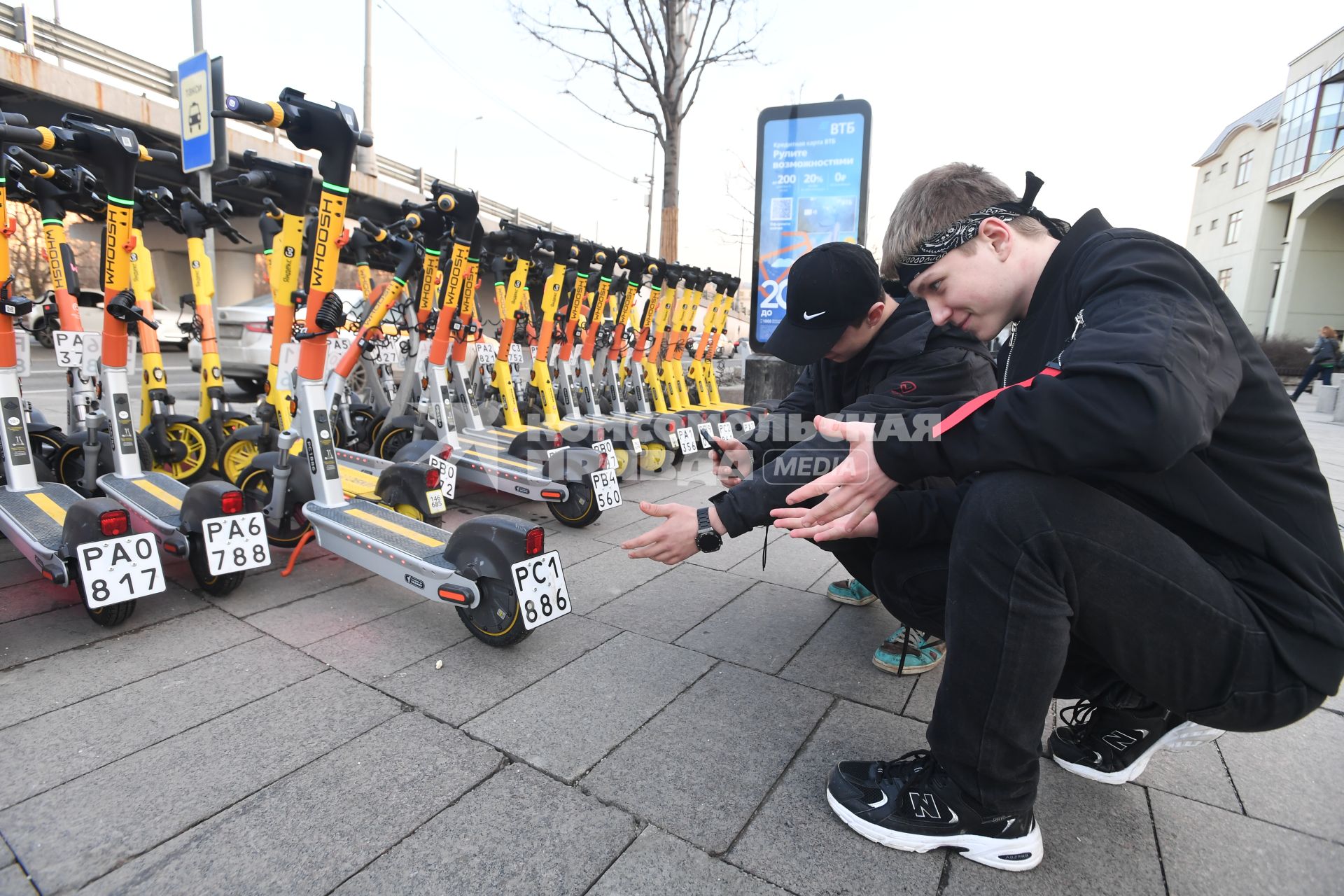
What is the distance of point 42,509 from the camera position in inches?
122

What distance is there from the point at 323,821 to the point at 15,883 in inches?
24.0

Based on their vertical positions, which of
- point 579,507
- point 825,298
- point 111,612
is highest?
point 825,298

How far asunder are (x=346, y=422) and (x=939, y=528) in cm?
496

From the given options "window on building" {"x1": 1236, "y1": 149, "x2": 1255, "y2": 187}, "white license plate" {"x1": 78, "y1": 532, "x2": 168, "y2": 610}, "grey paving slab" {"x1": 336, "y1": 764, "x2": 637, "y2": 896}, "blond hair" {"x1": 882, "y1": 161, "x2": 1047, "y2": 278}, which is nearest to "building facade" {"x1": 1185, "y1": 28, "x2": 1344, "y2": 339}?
"window on building" {"x1": 1236, "y1": 149, "x2": 1255, "y2": 187}

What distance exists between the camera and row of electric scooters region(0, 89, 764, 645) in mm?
2619

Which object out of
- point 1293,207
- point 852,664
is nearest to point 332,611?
point 852,664

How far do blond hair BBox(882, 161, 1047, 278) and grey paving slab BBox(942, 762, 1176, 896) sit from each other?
4.89ft

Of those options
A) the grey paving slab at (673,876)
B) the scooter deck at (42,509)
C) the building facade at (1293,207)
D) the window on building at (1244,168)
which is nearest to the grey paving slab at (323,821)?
the grey paving slab at (673,876)

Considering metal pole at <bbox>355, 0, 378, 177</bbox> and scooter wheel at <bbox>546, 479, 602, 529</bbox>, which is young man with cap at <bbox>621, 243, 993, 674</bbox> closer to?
scooter wheel at <bbox>546, 479, 602, 529</bbox>

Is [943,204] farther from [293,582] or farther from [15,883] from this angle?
[293,582]

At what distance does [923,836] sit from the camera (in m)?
1.58

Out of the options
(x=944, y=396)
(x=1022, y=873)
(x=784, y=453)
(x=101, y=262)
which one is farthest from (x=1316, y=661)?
(x=101, y=262)

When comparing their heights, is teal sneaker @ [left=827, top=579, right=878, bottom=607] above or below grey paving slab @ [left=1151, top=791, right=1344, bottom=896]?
above

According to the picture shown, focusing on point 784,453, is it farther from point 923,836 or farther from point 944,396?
point 923,836
